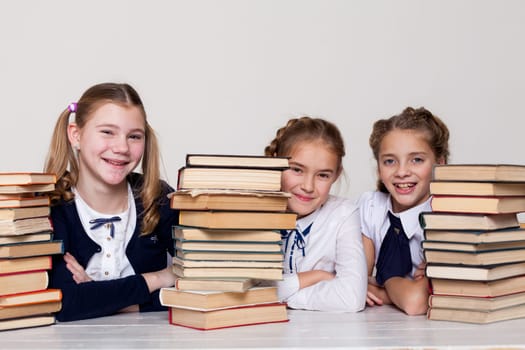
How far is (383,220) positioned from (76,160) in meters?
1.31

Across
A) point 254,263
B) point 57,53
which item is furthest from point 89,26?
point 254,263

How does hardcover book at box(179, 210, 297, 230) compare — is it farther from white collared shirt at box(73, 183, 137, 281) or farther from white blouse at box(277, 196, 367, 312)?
white collared shirt at box(73, 183, 137, 281)

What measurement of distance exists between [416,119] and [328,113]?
1383mm

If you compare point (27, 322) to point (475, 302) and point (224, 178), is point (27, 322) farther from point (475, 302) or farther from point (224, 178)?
point (475, 302)

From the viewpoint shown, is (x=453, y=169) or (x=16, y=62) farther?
(x=16, y=62)

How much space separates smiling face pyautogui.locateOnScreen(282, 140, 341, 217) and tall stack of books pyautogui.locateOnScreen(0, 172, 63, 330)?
945mm

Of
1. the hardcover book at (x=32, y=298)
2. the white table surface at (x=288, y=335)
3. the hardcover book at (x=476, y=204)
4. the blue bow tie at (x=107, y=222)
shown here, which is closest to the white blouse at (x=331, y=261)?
the white table surface at (x=288, y=335)

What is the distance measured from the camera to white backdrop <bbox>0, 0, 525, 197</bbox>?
4.59 metres

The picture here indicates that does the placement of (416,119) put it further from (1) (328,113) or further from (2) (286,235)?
(1) (328,113)

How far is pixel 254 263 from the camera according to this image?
259 centimetres

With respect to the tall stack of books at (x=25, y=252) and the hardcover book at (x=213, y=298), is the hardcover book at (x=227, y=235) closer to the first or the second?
the hardcover book at (x=213, y=298)

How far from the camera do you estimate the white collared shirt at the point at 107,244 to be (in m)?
3.02

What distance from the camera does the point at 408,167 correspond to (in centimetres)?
326

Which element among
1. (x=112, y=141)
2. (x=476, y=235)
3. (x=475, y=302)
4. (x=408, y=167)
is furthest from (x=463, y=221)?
(x=112, y=141)
